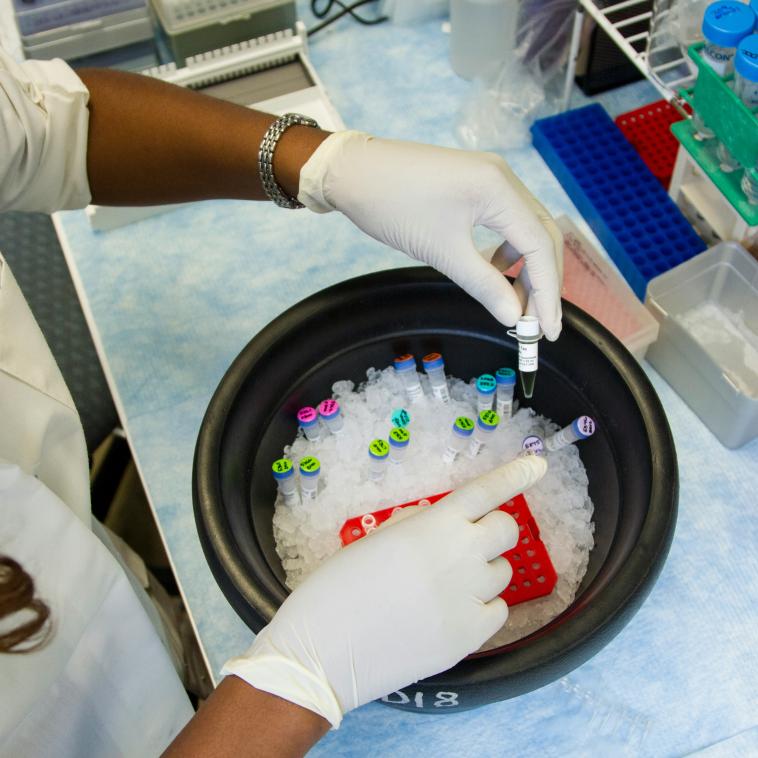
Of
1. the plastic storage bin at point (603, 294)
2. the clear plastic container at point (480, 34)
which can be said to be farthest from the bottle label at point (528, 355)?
the clear plastic container at point (480, 34)

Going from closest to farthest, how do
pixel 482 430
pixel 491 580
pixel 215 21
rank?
pixel 491 580, pixel 482 430, pixel 215 21

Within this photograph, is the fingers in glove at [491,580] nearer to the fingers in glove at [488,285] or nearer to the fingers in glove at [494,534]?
the fingers in glove at [494,534]

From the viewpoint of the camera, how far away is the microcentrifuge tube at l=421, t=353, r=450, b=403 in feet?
3.32

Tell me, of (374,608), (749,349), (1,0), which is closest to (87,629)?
(374,608)

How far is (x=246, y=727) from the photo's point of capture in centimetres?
69

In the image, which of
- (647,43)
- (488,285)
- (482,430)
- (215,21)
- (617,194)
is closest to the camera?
(488,285)

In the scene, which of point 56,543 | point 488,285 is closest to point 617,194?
point 488,285

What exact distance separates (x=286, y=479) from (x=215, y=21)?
0.86 metres

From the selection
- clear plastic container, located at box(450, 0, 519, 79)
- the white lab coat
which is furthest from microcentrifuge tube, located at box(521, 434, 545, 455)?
clear plastic container, located at box(450, 0, 519, 79)

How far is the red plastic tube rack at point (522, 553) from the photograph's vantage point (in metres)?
0.90

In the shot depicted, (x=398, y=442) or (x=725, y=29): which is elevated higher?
(x=725, y=29)

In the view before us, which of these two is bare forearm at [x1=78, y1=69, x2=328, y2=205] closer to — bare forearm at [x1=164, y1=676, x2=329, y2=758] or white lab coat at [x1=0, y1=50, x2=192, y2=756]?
white lab coat at [x1=0, y1=50, x2=192, y2=756]

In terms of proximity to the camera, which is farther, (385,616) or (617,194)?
(617,194)

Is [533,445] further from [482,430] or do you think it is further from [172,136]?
[172,136]
